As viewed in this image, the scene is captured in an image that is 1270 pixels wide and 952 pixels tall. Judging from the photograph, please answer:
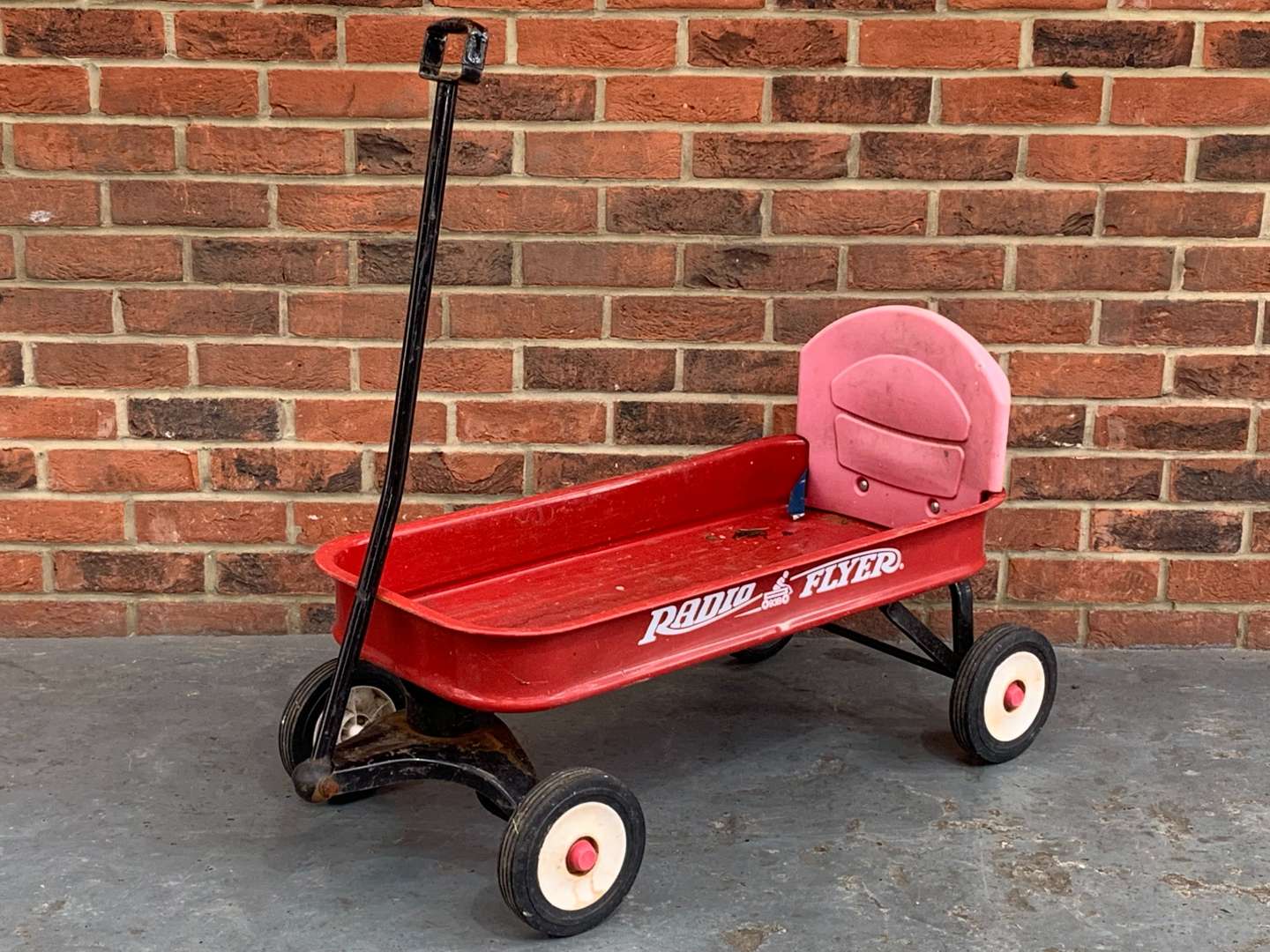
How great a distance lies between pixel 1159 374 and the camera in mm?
3578

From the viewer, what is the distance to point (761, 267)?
3.53 meters

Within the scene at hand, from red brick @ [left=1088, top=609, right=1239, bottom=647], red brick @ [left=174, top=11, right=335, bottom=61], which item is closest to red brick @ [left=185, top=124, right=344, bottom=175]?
red brick @ [left=174, top=11, right=335, bottom=61]

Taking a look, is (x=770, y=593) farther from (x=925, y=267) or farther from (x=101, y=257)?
(x=101, y=257)

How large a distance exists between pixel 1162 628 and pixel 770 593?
1.47 metres

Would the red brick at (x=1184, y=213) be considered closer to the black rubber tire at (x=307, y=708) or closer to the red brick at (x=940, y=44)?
the red brick at (x=940, y=44)

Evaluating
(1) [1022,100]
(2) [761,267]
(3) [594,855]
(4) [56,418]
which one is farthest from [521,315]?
(3) [594,855]

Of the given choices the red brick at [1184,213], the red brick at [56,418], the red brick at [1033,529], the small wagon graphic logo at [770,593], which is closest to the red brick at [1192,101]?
the red brick at [1184,213]

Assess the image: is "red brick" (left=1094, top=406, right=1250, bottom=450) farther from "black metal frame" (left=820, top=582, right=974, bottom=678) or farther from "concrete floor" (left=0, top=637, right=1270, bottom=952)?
"black metal frame" (left=820, top=582, right=974, bottom=678)

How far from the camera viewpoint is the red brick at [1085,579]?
12.1ft

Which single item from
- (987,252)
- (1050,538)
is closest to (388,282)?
(987,252)

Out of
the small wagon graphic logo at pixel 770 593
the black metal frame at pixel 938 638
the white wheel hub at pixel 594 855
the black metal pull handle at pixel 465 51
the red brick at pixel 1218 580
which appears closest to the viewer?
the black metal pull handle at pixel 465 51

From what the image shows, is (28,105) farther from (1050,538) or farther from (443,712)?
(1050,538)

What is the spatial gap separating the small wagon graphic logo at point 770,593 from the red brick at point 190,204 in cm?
152

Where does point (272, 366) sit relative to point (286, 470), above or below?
above
